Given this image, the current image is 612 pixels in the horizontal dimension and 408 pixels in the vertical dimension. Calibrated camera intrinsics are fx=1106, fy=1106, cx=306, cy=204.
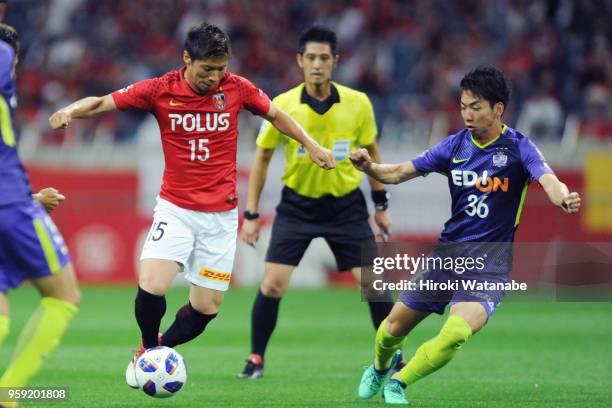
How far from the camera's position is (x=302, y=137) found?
802 centimetres

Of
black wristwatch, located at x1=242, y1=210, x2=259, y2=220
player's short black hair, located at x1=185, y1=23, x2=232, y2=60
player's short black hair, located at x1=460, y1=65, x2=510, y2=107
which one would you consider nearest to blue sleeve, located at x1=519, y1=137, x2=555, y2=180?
player's short black hair, located at x1=460, y1=65, x2=510, y2=107

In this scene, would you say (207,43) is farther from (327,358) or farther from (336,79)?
(336,79)

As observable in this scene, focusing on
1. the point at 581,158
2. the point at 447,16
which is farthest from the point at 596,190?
the point at 447,16

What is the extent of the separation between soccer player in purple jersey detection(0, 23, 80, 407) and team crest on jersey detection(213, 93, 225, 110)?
Answer: 211cm

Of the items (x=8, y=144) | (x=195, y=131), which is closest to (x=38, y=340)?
(x=8, y=144)

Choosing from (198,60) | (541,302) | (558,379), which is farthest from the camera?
(541,302)

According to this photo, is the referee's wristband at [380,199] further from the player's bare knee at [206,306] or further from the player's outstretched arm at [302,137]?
the player's bare knee at [206,306]

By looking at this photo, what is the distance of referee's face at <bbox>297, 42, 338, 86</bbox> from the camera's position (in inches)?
375

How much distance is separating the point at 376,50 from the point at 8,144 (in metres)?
16.8

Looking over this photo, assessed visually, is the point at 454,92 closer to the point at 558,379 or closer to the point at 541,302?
the point at 541,302

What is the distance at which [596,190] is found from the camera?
736 inches

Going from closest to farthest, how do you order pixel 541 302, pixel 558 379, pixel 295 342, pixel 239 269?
pixel 558 379
pixel 295 342
pixel 541 302
pixel 239 269

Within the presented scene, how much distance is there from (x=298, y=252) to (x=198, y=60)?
102 inches

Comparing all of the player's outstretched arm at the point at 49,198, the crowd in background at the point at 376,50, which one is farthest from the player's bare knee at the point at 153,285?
the crowd in background at the point at 376,50
